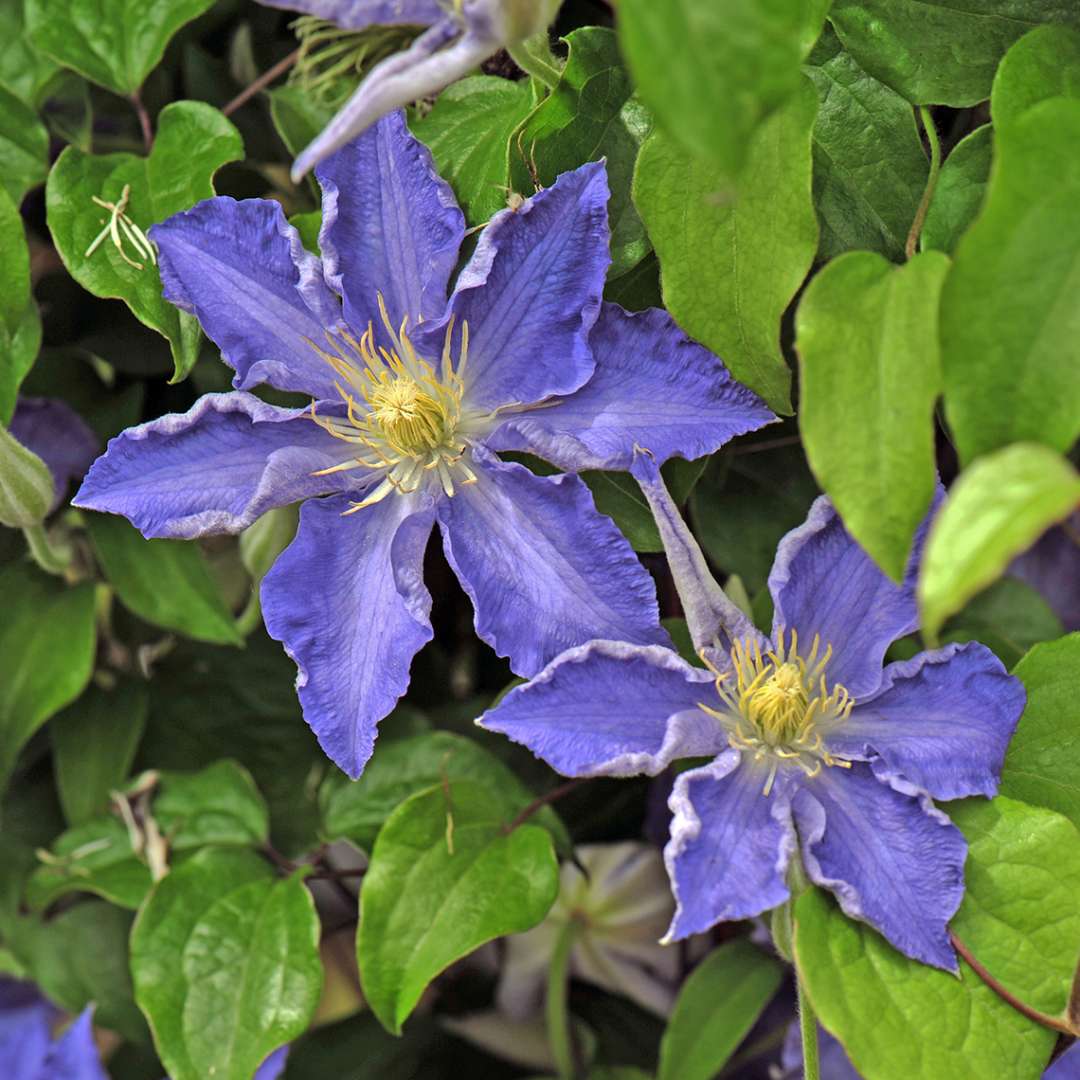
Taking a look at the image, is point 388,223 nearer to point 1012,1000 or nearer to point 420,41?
point 420,41

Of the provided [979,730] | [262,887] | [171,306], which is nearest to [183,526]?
[171,306]

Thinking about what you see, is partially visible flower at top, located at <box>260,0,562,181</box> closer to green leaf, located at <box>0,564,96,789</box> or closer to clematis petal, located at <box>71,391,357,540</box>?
clematis petal, located at <box>71,391,357,540</box>

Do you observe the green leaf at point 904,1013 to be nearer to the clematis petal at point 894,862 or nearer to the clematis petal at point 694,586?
the clematis petal at point 894,862

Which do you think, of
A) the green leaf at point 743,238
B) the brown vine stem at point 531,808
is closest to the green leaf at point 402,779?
the brown vine stem at point 531,808

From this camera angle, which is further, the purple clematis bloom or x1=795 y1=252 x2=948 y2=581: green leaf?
the purple clematis bloom

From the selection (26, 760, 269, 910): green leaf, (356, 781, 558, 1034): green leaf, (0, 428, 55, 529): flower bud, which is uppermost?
(0, 428, 55, 529): flower bud

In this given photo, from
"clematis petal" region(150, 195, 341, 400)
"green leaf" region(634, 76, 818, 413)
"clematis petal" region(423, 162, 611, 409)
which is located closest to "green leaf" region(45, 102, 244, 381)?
"clematis petal" region(150, 195, 341, 400)

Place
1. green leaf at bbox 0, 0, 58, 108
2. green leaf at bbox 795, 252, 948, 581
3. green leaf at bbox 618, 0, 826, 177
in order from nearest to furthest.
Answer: green leaf at bbox 618, 0, 826, 177 < green leaf at bbox 795, 252, 948, 581 < green leaf at bbox 0, 0, 58, 108

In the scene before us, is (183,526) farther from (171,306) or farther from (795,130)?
(795,130)
